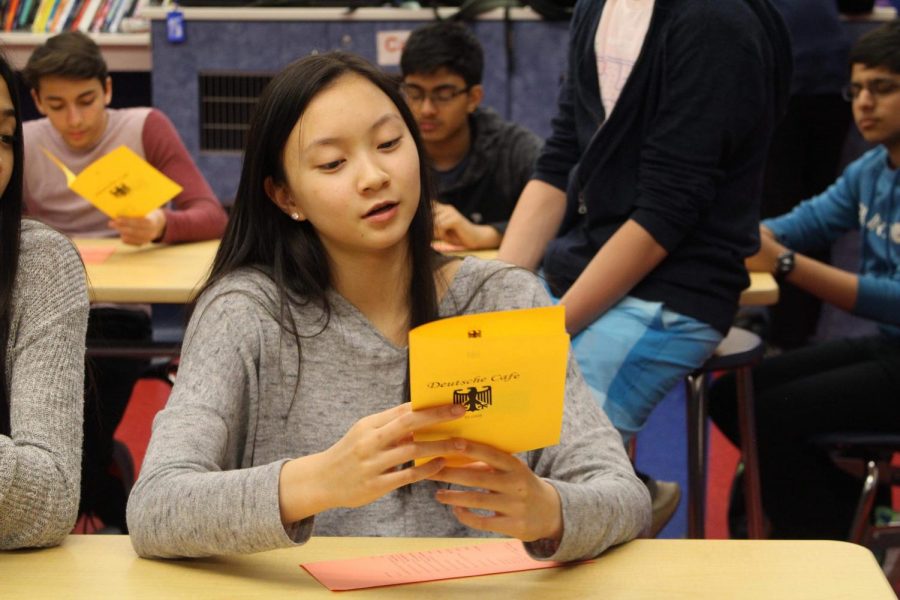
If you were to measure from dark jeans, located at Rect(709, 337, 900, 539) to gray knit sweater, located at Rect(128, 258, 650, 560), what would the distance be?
1246 millimetres

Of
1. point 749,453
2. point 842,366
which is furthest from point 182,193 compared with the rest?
point 842,366

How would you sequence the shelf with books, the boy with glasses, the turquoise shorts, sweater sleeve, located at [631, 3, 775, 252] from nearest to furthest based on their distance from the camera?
sweater sleeve, located at [631, 3, 775, 252] → the turquoise shorts → the boy with glasses → the shelf with books

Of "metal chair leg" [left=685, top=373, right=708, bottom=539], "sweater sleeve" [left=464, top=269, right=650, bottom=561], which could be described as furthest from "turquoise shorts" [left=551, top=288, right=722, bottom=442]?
"sweater sleeve" [left=464, top=269, right=650, bottom=561]

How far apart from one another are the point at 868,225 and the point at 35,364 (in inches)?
82.4

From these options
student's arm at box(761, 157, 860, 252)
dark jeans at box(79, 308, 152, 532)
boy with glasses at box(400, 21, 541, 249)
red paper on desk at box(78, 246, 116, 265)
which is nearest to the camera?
dark jeans at box(79, 308, 152, 532)

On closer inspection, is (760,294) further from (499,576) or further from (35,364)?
(35,364)

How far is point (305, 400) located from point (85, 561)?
0.36 metres

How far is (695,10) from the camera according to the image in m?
2.06

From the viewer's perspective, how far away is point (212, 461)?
1.35 m

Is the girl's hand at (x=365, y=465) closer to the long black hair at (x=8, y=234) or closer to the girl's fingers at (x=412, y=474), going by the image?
the girl's fingers at (x=412, y=474)

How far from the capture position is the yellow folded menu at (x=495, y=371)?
1.04 meters

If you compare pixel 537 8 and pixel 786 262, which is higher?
pixel 537 8

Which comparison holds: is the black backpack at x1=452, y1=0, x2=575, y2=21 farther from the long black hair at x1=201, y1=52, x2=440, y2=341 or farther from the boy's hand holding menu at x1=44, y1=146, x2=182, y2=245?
the long black hair at x1=201, y1=52, x2=440, y2=341

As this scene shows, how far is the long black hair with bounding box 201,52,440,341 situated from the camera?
5.08ft
